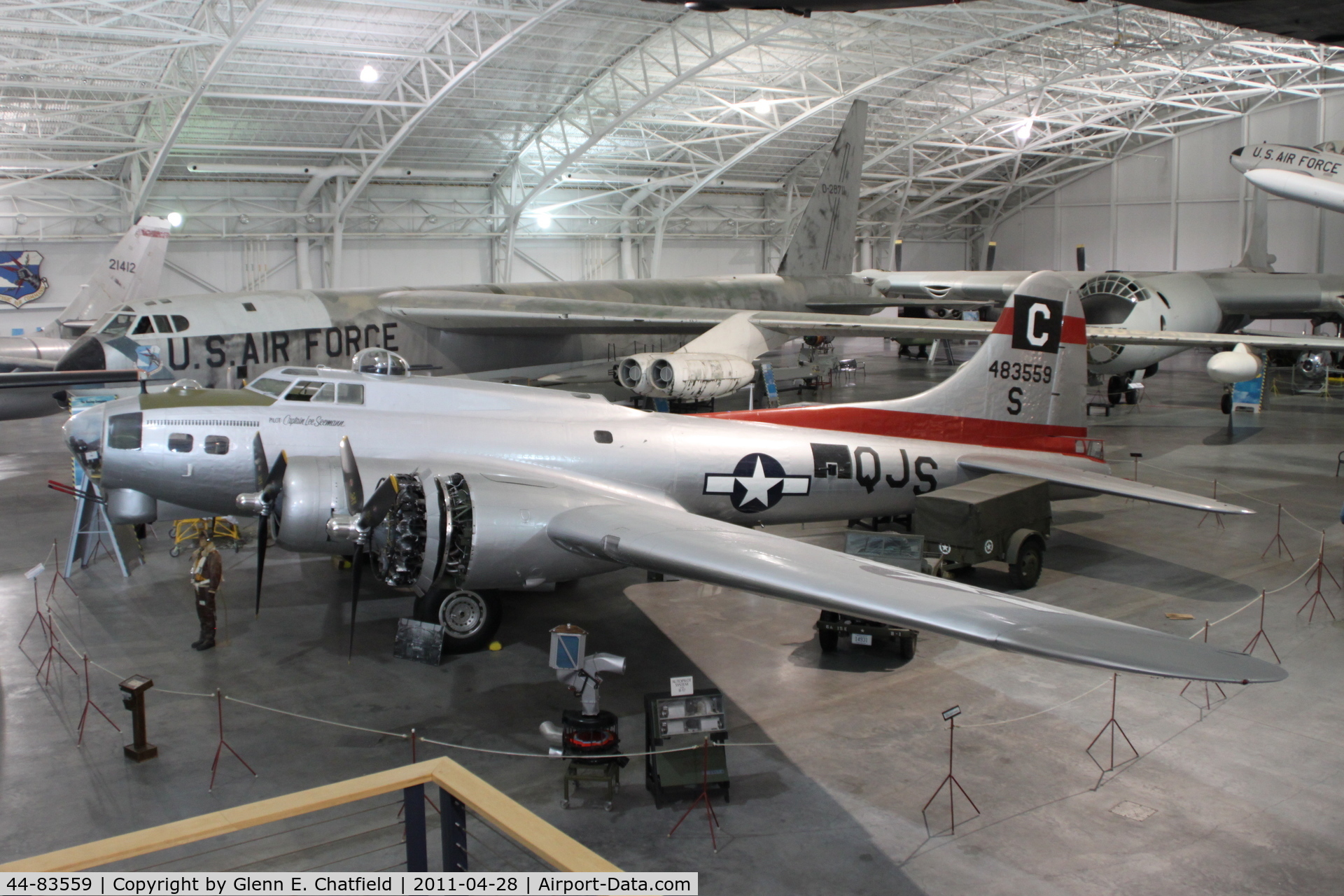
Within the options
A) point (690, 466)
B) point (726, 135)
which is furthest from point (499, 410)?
point (726, 135)

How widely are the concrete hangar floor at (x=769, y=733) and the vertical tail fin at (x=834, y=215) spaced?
59.4 feet

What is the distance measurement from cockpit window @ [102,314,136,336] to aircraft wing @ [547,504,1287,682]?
13.7 m

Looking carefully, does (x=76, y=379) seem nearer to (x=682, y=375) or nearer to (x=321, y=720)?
(x=321, y=720)

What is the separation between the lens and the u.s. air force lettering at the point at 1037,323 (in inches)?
558

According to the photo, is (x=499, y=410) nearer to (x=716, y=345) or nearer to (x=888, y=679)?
(x=888, y=679)

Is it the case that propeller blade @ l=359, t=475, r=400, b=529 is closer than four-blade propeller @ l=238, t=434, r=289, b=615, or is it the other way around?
propeller blade @ l=359, t=475, r=400, b=529

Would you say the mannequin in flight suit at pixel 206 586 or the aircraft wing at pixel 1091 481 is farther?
the aircraft wing at pixel 1091 481

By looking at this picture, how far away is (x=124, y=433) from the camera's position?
36.3 feet

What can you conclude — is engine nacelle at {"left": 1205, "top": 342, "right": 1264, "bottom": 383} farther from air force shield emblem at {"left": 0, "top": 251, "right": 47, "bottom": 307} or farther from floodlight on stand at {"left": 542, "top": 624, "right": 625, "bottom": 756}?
air force shield emblem at {"left": 0, "top": 251, "right": 47, "bottom": 307}

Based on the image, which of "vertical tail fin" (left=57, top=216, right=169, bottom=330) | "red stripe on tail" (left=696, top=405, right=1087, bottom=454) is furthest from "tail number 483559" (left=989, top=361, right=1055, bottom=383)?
"vertical tail fin" (left=57, top=216, right=169, bottom=330)

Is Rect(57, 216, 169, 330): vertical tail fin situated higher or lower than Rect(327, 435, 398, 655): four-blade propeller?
higher

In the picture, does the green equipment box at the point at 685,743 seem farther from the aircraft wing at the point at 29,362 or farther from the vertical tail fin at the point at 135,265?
the vertical tail fin at the point at 135,265

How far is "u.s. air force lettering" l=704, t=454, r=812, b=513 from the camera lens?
494 inches

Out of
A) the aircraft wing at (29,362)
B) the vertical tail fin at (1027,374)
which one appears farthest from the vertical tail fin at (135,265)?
the vertical tail fin at (1027,374)
